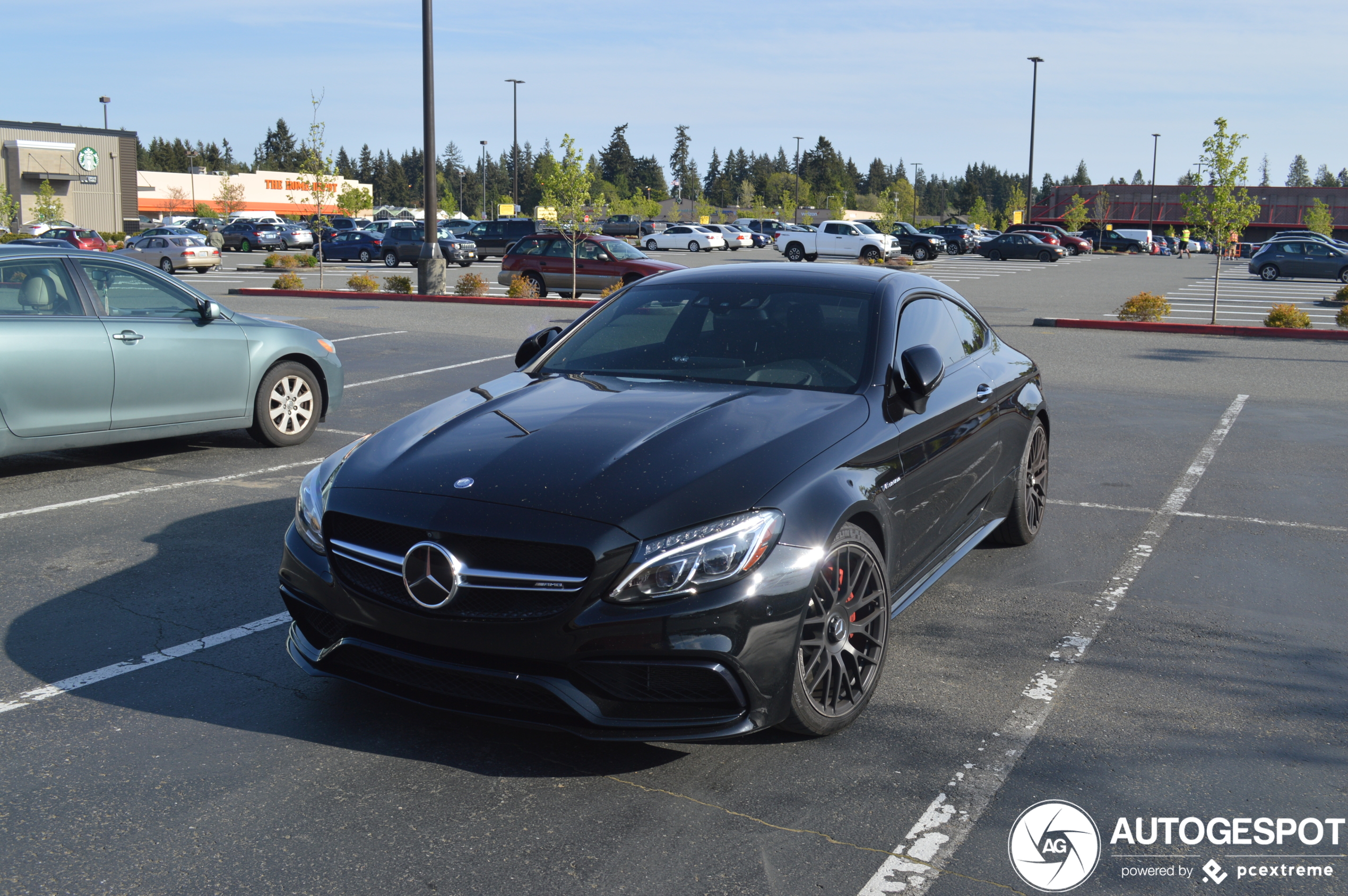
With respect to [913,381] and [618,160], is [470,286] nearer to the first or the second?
[913,381]

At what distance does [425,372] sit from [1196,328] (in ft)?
42.5

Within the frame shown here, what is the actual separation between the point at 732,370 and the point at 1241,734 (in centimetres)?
231

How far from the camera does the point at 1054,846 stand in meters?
3.26

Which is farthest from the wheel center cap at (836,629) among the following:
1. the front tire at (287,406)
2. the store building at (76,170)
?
the store building at (76,170)

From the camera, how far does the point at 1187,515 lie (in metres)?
7.10

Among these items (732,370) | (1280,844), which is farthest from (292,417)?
(1280,844)

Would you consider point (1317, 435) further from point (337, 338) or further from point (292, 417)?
point (337, 338)

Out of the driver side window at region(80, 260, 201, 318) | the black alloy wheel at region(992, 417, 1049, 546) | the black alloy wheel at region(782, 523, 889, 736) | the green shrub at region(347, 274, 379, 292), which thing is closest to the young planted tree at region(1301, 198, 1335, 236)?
the green shrub at region(347, 274, 379, 292)

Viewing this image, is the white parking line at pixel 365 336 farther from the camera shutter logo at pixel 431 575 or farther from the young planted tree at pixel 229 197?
the young planted tree at pixel 229 197

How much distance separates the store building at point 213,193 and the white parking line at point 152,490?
87.2 m

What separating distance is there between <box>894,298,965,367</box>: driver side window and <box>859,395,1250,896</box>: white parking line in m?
1.36

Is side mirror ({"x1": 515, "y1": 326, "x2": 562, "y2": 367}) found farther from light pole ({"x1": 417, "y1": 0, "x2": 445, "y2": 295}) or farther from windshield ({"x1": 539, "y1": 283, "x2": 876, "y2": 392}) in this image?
light pole ({"x1": 417, "y1": 0, "x2": 445, "y2": 295})

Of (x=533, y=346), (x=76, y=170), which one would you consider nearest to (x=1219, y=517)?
(x=533, y=346)

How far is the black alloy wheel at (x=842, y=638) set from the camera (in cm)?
368
